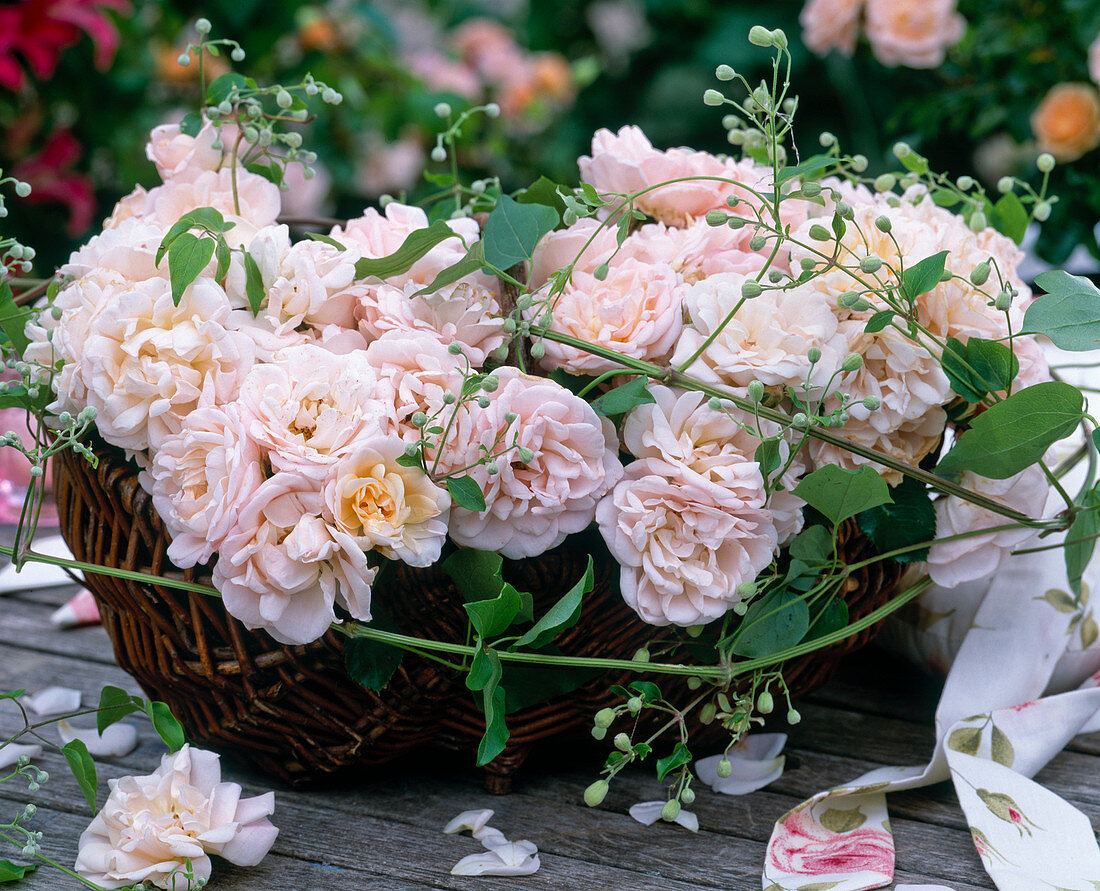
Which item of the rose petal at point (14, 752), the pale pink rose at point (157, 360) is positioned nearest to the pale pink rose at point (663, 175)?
the pale pink rose at point (157, 360)

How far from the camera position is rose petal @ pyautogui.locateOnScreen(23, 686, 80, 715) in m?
1.03

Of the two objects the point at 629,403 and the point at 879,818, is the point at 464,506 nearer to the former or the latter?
the point at 629,403

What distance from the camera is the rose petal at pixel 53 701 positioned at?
40.6 inches

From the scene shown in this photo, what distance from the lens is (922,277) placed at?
0.72 m

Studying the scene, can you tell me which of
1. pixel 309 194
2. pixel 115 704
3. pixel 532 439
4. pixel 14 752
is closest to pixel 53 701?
pixel 14 752

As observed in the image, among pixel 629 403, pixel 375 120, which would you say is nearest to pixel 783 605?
pixel 629 403

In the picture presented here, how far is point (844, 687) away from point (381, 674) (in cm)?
50

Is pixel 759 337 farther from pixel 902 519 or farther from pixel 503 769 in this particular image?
pixel 503 769

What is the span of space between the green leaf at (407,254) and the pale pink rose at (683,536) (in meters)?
0.21

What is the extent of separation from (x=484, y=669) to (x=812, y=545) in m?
0.24

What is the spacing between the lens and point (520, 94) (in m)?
2.69

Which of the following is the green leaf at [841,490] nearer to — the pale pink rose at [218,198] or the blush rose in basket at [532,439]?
the blush rose in basket at [532,439]

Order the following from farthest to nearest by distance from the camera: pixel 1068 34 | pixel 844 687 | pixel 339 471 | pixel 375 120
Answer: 1. pixel 375 120
2. pixel 1068 34
3. pixel 844 687
4. pixel 339 471

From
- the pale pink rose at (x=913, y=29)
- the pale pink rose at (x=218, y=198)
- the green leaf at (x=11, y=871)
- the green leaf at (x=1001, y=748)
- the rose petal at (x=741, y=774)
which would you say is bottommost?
the rose petal at (x=741, y=774)
